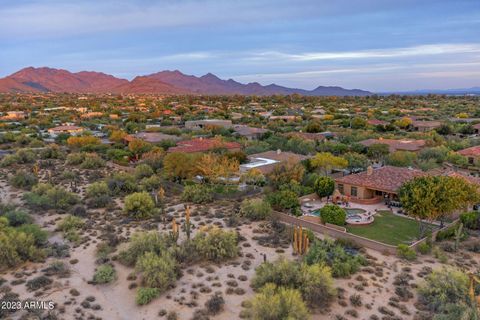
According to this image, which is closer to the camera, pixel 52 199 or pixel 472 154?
pixel 52 199

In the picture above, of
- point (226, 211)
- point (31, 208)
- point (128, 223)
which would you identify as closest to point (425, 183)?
point (226, 211)

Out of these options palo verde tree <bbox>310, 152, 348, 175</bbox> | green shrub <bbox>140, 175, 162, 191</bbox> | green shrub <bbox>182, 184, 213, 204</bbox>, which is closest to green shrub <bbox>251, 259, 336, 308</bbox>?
green shrub <bbox>182, 184, 213, 204</bbox>

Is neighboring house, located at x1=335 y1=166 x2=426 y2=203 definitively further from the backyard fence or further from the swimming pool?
the backyard fence

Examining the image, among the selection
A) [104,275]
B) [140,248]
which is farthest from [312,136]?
[104,275]

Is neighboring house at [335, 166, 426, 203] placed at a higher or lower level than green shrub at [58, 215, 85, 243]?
higher

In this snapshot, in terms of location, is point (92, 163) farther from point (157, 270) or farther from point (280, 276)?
point (280, 276)

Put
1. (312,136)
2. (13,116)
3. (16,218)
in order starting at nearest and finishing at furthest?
(16,218) → (312,136) → (13,116)

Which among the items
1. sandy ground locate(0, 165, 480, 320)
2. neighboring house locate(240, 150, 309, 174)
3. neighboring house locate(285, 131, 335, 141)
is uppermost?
neighboring house locate(240, 150, 309, 174)
